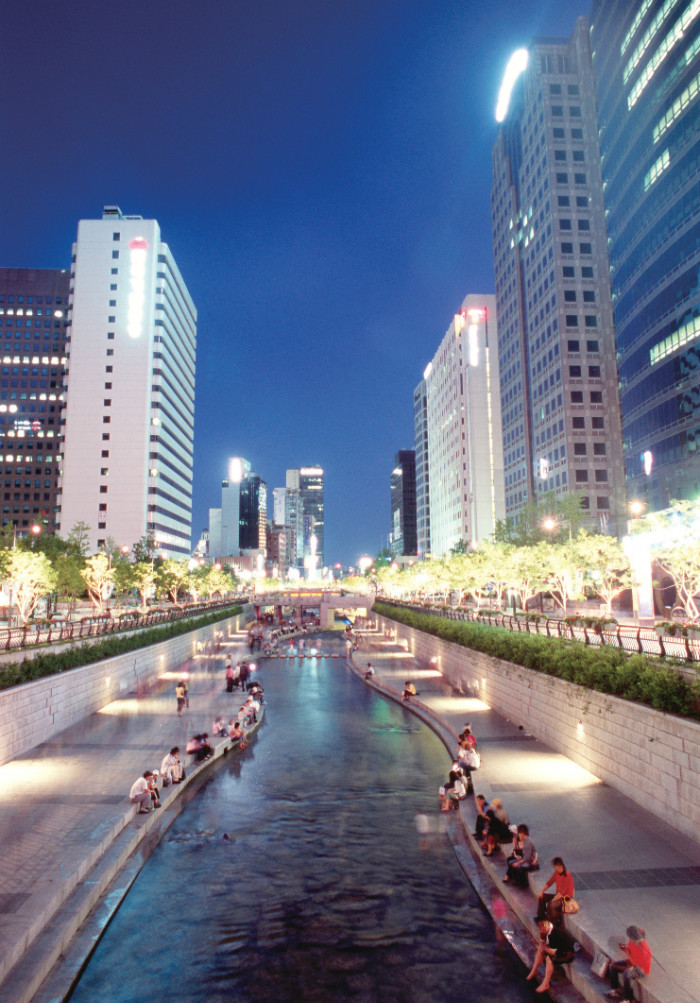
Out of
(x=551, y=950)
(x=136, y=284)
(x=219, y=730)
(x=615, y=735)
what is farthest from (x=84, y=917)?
(x=136, y=284)

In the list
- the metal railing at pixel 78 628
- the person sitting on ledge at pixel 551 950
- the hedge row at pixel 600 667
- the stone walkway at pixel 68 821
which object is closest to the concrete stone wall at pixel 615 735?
the hedge row at pixel 600 667

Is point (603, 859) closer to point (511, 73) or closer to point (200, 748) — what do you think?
point (200, 748)

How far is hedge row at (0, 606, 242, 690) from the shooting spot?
81.3ft

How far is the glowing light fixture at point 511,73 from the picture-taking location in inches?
4471

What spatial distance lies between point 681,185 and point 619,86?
949 inches

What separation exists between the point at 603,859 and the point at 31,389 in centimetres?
17589

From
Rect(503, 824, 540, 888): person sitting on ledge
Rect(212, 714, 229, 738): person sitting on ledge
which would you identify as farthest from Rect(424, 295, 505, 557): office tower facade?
Rect(503, 824, 540, 888): person sitting on ledge

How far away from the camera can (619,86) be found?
75.3 meters

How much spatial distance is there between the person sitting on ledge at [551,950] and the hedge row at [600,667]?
6.99 m

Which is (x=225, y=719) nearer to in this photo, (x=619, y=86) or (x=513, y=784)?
(x=513, y=784)

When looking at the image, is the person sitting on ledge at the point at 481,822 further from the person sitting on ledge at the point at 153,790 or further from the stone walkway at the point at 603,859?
the person sitting on ledge at the point at 153,790

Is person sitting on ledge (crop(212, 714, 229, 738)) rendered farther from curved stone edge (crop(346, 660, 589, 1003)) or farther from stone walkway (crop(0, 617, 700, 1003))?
curved stone edge (crop(346, 660, 589, 1003))

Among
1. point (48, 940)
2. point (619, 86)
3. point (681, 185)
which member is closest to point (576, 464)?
point (681, 185)

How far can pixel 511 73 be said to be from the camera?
119188mm
